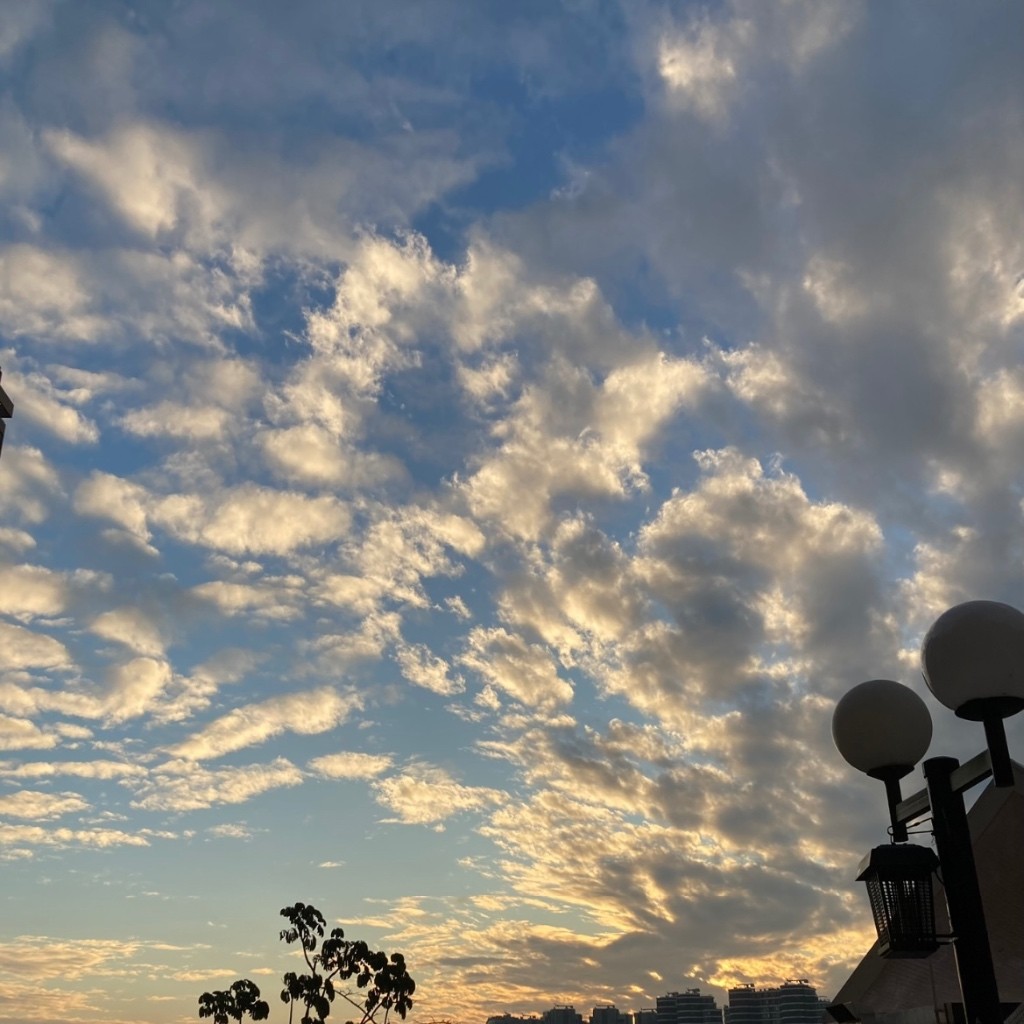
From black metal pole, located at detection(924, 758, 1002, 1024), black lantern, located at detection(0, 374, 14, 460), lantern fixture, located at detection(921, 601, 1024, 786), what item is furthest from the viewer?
black lantern, located at detection(0, 374, 14, 460)

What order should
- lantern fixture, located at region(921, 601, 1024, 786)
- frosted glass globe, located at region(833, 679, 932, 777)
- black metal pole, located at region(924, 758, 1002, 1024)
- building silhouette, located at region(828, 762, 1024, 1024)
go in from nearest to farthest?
black metal pole, located at region(924, 758, 1002, 1024) < lantern fixture, located at region(921, 601, 1024, 786) < frosted glass globe, located at region(833, 679, 932, 777) < building silhouette, located at region(828, 762, 1024, 1024)

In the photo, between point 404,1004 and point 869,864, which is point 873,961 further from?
point 404,1004

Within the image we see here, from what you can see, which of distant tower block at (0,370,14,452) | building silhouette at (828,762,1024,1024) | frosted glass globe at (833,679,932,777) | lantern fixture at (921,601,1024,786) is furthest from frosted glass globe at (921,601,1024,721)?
distant tower block at (0,370,14,452)

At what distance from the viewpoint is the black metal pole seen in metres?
4.51

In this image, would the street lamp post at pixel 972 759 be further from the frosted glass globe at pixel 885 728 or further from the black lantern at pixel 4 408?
the black lantern at pixel 4 408

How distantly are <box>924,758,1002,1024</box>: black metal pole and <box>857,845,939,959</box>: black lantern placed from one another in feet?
0.66

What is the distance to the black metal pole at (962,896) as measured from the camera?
4.51 metres

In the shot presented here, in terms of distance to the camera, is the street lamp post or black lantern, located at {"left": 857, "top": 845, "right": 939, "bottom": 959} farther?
black lantern, located at {"left": 857, "top": 845, "right": 939, "bottom": 959}

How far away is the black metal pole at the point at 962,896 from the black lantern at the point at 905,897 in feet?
0.66

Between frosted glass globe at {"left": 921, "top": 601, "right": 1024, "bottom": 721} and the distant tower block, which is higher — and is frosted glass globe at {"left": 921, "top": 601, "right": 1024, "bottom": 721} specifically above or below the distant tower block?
below

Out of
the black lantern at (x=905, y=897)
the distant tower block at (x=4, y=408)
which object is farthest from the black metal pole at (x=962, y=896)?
the distant tower block at (x=4, y=408)

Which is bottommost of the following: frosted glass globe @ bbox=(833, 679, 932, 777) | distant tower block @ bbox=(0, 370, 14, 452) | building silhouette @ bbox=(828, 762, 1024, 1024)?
building silhouette @ bbox=(828, 762, 1024, 1024)

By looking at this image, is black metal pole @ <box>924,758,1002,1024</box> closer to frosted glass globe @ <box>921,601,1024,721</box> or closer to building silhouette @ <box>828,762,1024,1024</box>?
frosted glass globe @ <box>921,601,1024,721</box>

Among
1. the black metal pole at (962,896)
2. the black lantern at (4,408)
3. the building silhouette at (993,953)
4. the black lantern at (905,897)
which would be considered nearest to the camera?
the black metal pole at (962,896)
